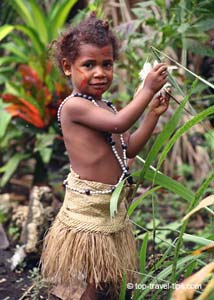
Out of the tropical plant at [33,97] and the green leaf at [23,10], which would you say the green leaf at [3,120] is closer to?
the tropical plant at [33,97]

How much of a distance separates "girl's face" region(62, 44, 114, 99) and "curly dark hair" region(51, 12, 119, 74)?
0.06 feet

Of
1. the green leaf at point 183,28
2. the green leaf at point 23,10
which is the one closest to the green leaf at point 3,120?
the green leaf at point 23,10

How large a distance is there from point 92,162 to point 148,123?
0.72ft

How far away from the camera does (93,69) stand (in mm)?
2139

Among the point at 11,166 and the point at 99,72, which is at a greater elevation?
the point at 99,72

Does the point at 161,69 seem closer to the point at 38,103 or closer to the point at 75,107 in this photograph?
the point at 75,107

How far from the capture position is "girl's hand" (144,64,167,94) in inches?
79.3

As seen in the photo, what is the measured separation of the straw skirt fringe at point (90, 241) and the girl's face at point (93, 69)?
0.30 m

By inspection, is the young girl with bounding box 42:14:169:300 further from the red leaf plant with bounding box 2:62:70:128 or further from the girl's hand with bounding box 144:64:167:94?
the red leaf plant with bounding box 2:62:70:128

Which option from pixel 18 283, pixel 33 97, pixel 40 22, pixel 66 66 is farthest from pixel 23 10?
pixel 66 66

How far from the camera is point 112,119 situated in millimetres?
2062

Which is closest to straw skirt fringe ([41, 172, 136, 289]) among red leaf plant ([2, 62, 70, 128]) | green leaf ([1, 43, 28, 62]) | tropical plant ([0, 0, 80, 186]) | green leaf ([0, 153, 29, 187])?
tropical plant ([0, 0, 80, 186])

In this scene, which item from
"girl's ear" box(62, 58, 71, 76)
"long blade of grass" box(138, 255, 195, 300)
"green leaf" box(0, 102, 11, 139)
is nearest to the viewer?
"long blade of grass" box(138, 255, 195, 300)

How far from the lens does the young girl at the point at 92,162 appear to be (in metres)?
2.15
